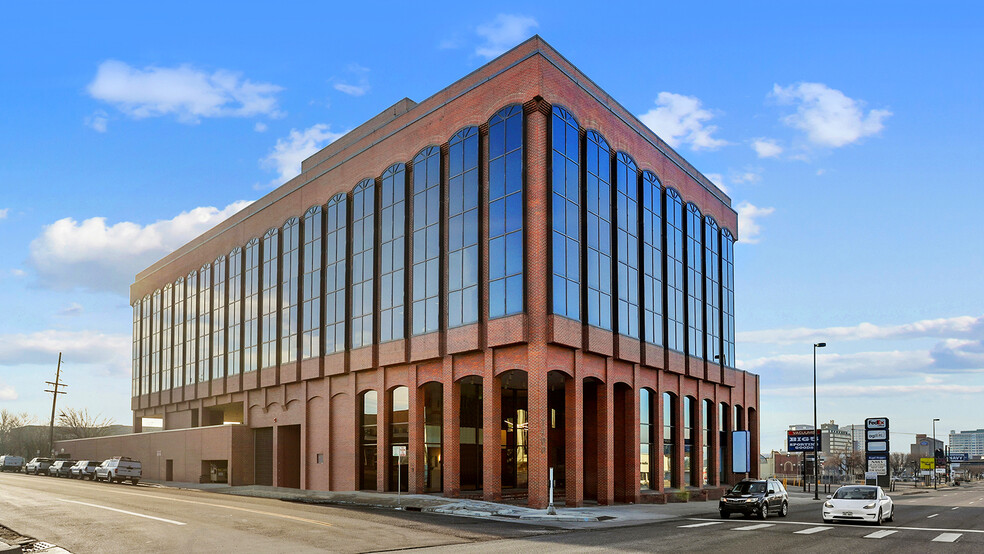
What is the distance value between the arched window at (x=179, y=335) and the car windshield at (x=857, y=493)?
205 ft

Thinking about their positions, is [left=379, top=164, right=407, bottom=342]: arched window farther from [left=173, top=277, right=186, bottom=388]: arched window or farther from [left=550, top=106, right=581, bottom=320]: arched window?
[left=173, top=277, right=186, bottom=388]: arched window

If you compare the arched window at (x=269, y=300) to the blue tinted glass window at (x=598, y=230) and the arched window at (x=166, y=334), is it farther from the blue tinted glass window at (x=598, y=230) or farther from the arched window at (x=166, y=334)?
the blue tinted glass window at (x=598, y=230)

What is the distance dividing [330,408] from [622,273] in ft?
67.7

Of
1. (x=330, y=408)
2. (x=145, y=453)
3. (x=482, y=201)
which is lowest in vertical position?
(x=145, y=453)

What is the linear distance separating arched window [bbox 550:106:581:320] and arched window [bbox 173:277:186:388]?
4993cm

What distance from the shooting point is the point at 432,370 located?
46688mm

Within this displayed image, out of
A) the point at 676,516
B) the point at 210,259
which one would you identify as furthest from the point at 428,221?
the point at 210,259

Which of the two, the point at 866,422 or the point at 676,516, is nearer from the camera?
the point at 676,516

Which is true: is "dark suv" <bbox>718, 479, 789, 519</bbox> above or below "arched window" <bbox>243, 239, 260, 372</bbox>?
below

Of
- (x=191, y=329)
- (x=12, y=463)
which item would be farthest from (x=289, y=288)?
(x=12, y=463)

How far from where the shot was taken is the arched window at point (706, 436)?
5929 centimetres

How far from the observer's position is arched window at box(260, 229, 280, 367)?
63000 millimetres

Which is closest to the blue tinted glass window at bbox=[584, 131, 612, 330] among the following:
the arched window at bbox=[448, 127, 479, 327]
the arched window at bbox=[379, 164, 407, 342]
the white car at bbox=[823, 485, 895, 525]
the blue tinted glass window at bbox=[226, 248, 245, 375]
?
the arched window at bbox=[448, 127, 479, 327]

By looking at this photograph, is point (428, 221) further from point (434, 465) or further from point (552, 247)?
point (434, 465)
